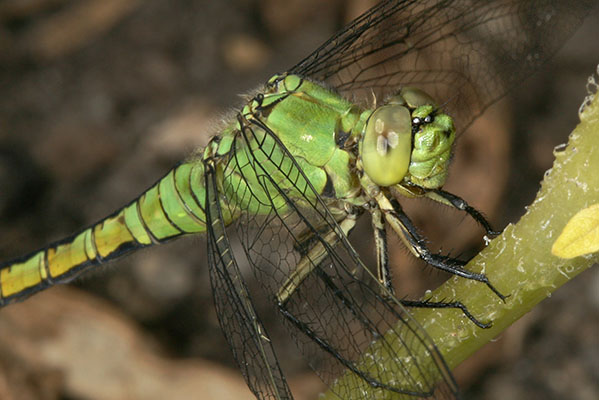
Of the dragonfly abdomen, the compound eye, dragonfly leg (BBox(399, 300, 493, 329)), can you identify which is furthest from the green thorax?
dragonfly leg (BBox(399, 300, 493, 329))

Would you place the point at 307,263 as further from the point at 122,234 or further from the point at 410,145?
the point at 122,234

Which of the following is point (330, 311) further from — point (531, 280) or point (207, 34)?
point (207, 34)

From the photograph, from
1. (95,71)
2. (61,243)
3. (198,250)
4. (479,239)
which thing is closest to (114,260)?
(61,243)

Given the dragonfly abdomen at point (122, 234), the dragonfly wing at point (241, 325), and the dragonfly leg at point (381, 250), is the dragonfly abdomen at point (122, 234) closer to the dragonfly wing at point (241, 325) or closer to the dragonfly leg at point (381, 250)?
the dragonfly wing at point (241, 325)

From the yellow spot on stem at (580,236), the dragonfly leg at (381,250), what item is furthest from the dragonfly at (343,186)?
the yellow spot on stem at (580,236)

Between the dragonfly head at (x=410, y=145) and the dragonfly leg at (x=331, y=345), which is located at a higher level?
the dragonfly head at (x=410, y=145)

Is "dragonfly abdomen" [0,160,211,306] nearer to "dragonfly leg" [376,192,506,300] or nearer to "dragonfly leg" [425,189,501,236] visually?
"dragonfly leg" [376,192,506,300]

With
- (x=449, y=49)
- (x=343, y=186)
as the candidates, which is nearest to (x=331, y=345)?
(x=343, y=186)
